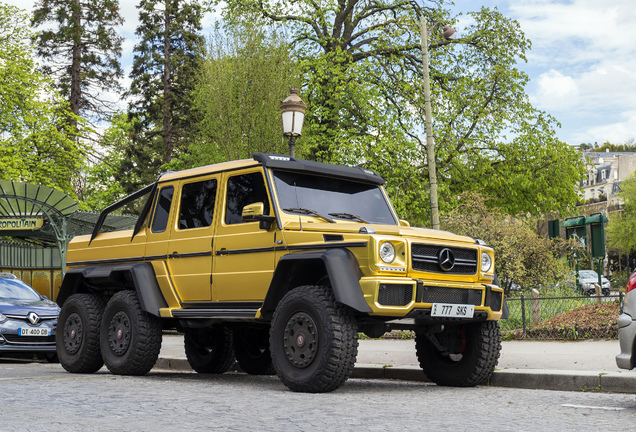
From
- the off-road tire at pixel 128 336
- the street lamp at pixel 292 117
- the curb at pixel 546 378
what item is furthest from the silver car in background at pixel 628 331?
the street lamp at pixel 292 117

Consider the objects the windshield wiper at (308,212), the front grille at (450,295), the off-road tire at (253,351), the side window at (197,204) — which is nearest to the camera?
the front grille at (450,295)

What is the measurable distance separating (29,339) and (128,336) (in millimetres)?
4749

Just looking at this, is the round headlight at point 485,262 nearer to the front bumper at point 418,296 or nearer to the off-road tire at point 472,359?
the front bumper at point 418,296

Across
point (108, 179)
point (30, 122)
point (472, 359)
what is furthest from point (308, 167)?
point (108, 179)

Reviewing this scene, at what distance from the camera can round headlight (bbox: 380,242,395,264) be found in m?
7.60

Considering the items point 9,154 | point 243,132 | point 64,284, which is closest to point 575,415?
point 64,284

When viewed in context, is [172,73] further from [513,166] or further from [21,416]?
[21,416]

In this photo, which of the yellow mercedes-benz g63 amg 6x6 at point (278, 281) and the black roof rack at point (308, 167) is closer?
the yellow mercedes-benz g63 amg 6x6 at point (278, 281)

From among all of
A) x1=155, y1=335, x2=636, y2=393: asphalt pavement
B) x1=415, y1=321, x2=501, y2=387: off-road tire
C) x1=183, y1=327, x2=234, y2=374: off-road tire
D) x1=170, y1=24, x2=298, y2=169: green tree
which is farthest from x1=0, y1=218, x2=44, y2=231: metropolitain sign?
x1=415, y1=321, x2=501, y2=387: off-road tire

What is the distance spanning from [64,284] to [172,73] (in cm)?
3581

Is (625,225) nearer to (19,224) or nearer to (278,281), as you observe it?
(19,224)

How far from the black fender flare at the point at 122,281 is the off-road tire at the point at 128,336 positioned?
0.21 meters

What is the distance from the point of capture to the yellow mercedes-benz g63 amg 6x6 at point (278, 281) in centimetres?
766

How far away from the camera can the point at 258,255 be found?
8688 mm
